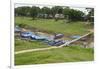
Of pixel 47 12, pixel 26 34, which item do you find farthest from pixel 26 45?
pixel 47 12

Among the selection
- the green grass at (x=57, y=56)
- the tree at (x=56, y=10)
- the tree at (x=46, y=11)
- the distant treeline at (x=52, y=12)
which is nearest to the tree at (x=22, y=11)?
the distant treeline at (x=52, y=12)

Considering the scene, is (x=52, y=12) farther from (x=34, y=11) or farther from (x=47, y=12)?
(x=34, y=11)

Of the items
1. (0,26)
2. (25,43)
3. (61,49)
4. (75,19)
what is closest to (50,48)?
(61,49)

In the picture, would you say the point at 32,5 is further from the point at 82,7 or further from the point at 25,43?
the point at 82,7

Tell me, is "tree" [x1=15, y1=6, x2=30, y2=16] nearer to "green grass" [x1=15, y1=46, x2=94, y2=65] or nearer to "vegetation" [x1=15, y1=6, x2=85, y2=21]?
"vegetation" [x1=15, y1=6, x2=85, y2=21]

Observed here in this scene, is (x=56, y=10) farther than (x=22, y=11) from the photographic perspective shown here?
Yes

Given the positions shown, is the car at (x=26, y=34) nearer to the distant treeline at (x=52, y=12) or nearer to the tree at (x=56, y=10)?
the distant treeline at (x=52, y=12)
